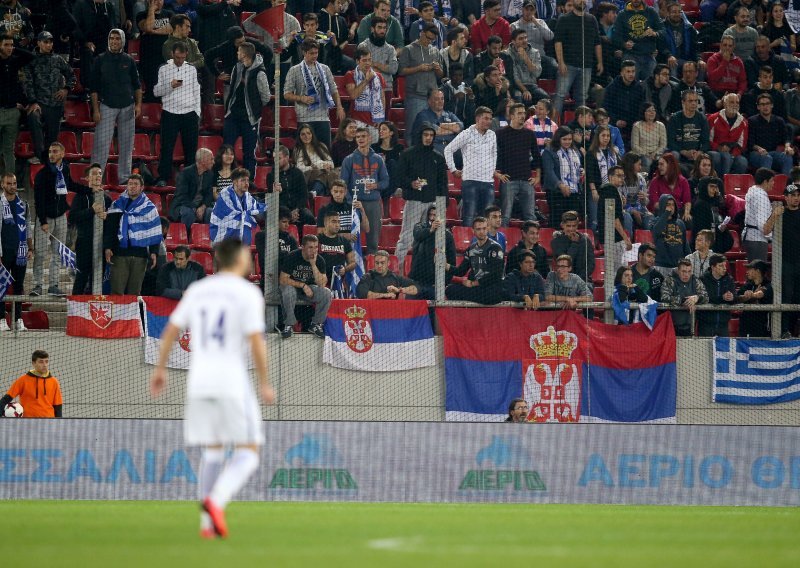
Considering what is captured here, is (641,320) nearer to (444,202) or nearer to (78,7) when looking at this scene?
(444,202)

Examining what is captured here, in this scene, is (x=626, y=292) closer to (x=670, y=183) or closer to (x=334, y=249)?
(x=670, y=183)

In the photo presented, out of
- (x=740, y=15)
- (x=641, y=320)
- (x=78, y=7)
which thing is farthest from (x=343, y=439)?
(x=740, y=15)

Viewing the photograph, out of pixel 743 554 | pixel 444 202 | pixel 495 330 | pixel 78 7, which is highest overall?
pixel 78 7

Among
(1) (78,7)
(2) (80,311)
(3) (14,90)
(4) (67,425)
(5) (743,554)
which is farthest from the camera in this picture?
(1) (78,7)

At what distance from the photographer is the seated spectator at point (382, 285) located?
15523 millimetres

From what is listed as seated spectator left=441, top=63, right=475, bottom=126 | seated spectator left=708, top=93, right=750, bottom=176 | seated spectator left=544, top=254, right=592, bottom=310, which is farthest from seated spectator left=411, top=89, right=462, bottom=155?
seated spectator left=708, top=93, right=750, bottom=176

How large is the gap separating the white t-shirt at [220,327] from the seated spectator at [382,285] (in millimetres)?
8223

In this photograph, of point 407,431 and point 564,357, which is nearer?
point 407,431

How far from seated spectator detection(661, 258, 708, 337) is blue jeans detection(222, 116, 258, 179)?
5.82 m

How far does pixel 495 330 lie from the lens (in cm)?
1558

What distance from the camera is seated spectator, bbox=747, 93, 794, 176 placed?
18.8 metres

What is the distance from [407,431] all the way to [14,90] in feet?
25.6

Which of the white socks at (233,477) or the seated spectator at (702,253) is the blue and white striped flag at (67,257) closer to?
the seated spectator at (702,253)

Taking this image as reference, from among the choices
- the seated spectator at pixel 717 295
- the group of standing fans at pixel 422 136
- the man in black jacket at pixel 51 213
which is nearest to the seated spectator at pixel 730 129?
the group of standing fans at pixel 422 136
